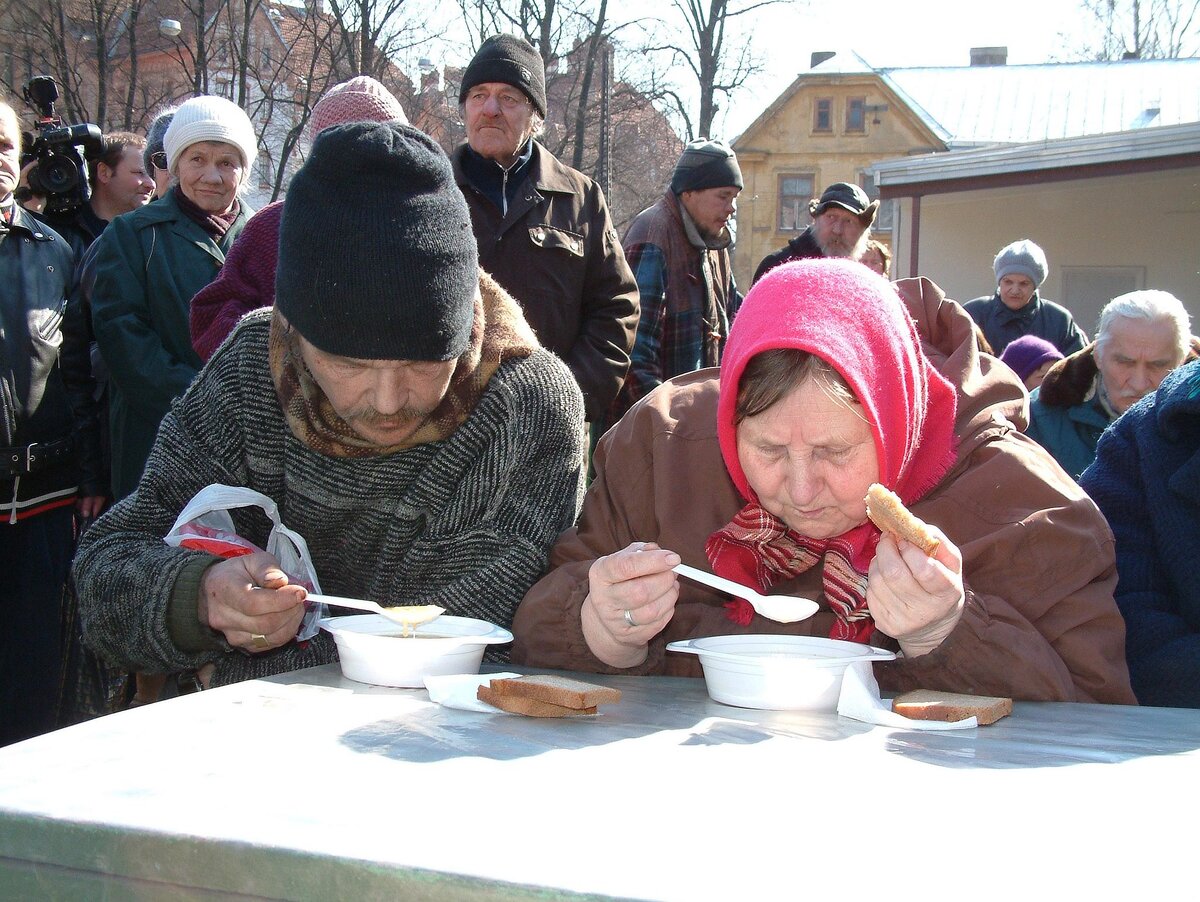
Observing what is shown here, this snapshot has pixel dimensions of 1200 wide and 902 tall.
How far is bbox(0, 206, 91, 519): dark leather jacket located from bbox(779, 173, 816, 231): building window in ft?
99.4

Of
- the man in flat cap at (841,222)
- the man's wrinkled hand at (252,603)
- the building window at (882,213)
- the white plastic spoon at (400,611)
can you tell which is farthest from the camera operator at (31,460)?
the building window at (882,213)

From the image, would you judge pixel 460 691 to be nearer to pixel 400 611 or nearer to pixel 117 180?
pixel 400 611

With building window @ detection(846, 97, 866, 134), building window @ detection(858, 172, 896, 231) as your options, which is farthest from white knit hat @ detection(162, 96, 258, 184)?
building window @ detection(846, 97, 866, 134)

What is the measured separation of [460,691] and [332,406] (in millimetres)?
715

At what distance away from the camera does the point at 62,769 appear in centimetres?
112

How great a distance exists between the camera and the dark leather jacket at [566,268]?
3.83 metres

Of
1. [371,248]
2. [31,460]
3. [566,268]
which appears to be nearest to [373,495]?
[371,248]

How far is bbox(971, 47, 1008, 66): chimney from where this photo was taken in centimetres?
3125

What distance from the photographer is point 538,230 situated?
3.85 meters

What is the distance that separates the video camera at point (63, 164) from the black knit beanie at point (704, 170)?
7.86 ft

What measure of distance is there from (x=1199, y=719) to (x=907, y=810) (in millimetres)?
694

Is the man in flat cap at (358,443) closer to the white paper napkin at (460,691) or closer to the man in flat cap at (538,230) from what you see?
the white paper napkin at (460,691)

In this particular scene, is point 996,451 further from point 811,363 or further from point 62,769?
point 62,769

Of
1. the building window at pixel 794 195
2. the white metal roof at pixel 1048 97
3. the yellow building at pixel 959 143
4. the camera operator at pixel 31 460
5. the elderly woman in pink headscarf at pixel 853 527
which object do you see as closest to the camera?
the elderly woman in pink headscarf at pixel 853 527
